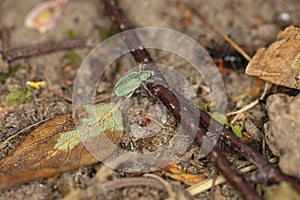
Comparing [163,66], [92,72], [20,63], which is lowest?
[163,66]

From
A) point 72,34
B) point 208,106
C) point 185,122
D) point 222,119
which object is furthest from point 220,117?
point 72,34

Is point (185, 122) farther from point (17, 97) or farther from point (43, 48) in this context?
point (43, 48)

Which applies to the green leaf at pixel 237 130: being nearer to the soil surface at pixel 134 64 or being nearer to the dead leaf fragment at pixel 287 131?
the soil surface at pixel 134 64

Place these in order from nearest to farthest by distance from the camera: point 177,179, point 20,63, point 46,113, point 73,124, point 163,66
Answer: point 177,179
point 73,124
point 46,113
point 163,66
point 20,63

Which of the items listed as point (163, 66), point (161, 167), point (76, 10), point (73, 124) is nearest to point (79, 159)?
point (73, 124)

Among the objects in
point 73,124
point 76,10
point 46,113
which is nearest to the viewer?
point 73,124

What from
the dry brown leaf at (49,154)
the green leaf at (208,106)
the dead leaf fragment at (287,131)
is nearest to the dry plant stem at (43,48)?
the dry brown leaf at (49,154)

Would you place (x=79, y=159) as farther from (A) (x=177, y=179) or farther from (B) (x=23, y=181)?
(A) (x=177, y=179)

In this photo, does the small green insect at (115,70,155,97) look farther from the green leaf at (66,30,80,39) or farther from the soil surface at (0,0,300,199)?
the green leaf at (66,30,80,39)
